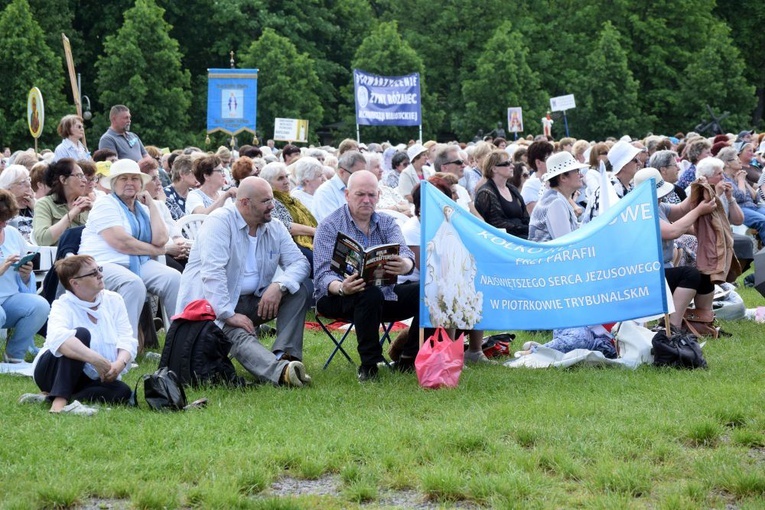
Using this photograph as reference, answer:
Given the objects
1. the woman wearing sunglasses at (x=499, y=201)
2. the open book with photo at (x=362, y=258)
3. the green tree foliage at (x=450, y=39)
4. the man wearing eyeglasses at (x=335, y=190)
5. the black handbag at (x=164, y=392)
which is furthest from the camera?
the green tree foliage at (x=450, y=39)

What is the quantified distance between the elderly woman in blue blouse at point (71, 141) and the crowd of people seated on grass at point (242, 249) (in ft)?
4.30

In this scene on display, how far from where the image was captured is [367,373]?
8742 mm

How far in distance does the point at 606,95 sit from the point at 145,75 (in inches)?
707

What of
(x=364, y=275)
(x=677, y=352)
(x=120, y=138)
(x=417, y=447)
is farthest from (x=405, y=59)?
(x=417, y=447)

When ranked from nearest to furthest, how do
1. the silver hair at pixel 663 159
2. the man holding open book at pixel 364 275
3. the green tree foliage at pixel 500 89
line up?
1. the man holding open book at pixel 364 275
2. the silver hair at pixel 663 159
3. the green tree foliage at pixel 500 89

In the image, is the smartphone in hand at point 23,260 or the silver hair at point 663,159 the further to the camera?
the silver hair at point 663,159

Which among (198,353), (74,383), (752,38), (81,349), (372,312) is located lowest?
(74,383)

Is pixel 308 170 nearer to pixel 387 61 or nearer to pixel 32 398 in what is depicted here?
pixel 32 398

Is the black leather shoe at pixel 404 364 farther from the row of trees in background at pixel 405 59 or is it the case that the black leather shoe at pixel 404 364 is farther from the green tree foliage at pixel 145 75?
the green tree foliage at pixel 145 75

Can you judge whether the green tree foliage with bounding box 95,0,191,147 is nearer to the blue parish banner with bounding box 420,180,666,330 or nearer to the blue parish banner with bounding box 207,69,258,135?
the blue parish banner with bounding box 207,69,258,135

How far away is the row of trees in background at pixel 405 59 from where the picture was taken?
4134cm

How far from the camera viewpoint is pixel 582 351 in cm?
928

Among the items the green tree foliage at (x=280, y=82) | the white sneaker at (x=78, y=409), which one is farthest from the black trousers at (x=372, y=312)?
the green tree foliage at (x=280, y=82)

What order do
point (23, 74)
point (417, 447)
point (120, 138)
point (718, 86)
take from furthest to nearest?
point (718, 86), point (23, 74), point (120, 138), point (417, 447)
